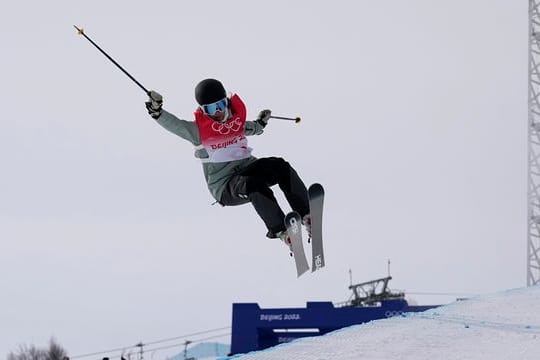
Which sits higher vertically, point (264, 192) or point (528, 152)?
point (528, 152)

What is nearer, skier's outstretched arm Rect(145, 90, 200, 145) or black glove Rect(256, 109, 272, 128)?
skier's outstretched arm Rect(145, 90, 200, 145)

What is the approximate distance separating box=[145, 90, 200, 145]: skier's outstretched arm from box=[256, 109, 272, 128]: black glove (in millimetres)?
799

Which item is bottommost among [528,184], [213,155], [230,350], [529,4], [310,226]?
[230,350]

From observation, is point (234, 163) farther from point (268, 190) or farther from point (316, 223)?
point (316, 223)

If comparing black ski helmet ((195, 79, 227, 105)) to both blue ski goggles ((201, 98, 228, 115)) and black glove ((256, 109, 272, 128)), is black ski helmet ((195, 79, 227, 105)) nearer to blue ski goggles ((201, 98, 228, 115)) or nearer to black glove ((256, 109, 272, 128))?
blue ski goggles ((201, 98, 228, 115))

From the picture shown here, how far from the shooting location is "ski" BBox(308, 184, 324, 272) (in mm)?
8398

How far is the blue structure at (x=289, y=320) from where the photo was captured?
84.1 ft

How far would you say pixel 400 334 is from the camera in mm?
6793

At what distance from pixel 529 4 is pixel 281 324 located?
12.2 m

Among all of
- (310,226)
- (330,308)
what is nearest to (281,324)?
(330,308)

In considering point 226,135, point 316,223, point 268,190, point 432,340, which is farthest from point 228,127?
point 432,340

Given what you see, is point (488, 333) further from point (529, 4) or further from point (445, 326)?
point (529, 4)

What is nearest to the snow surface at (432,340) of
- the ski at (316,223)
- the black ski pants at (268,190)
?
the ski at (316,223)

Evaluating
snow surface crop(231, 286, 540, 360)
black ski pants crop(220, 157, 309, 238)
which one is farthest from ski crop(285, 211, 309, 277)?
snow surface crop(231, 286, 540, 360)
